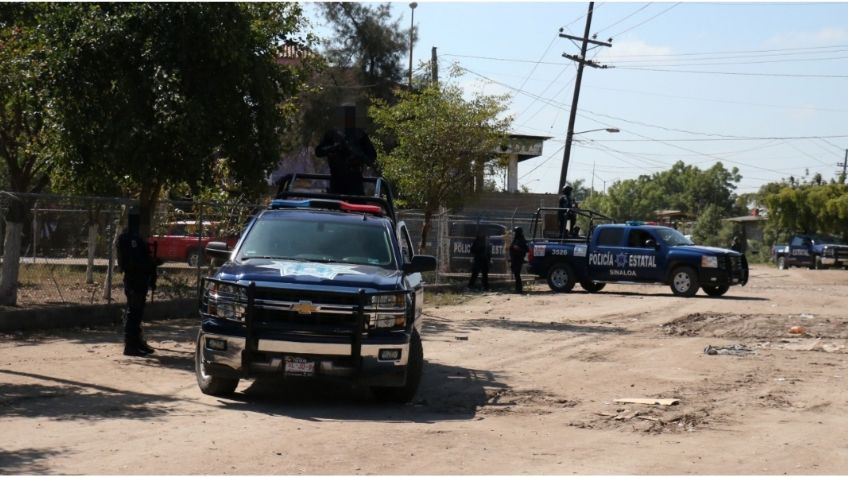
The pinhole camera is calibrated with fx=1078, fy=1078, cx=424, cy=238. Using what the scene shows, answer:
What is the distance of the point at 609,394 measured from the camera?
1165cm

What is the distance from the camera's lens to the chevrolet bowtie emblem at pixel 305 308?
10.1 metres

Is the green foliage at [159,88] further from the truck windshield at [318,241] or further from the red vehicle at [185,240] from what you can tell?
the truck windshield at [318,241]

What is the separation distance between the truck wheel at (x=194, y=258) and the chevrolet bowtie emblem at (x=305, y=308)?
10.9 metres

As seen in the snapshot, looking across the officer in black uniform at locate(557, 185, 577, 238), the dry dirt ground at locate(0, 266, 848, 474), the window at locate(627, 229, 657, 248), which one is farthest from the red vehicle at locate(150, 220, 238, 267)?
the officer in black uniform at locate(557, 185, 577, 238)

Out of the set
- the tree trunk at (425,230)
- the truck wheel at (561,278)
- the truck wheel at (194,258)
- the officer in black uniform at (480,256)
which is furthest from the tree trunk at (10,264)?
the truck wheel at (561,278)

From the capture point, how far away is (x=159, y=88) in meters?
16.4

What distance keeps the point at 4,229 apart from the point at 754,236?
94830 millimetres

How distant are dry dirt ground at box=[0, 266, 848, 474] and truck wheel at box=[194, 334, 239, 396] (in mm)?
157

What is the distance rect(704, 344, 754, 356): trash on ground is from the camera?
15.9 meters

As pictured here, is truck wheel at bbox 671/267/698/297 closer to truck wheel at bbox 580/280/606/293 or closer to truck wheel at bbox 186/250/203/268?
truck wheel at bbox 580/280/606/293

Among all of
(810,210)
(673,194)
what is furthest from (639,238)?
(673,194)

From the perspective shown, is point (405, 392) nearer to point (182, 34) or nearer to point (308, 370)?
point (308, 370)

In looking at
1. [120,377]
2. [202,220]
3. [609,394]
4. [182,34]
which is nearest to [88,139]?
[182,34]

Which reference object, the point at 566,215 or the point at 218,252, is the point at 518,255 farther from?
the point at 218,252
